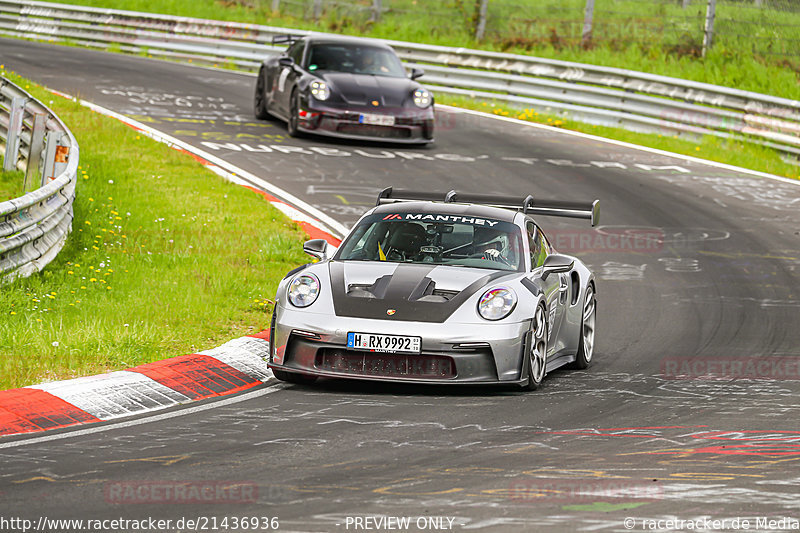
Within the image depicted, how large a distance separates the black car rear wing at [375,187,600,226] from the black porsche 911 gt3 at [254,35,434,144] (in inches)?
345

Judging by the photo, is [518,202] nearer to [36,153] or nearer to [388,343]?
[388,343]

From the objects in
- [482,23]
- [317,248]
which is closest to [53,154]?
[317,248]

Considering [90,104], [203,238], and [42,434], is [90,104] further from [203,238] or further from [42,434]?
[42,434]

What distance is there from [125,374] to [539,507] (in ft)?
12.4

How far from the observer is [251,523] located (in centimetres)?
→ 531

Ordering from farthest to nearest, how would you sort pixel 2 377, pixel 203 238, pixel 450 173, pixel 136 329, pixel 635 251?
pixel 450 173 < pixel 635 251 < pixel 203 238 < pixel 136 329 < pixel 2 377

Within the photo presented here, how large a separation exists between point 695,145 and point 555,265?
13440 mm

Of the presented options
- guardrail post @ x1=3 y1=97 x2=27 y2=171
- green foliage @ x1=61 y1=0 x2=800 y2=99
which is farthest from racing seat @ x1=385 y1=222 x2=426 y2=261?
green foliage @ x1=61 y1=0 x2=800 y2=99

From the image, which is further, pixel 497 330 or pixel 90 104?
pixel 90 104

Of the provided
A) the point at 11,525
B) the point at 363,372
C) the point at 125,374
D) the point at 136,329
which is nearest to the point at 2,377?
the point at 125,374

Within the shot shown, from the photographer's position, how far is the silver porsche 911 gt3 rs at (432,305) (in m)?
8.48

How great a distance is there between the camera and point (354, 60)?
2098 centimetres

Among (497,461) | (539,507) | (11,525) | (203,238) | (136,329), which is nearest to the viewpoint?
(11,525)

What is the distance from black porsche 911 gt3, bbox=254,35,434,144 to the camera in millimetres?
19859
